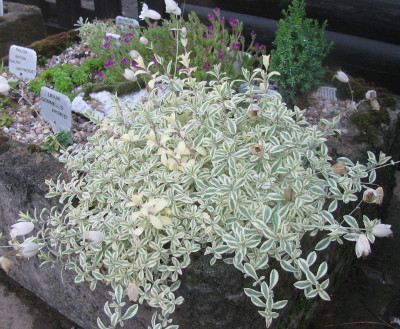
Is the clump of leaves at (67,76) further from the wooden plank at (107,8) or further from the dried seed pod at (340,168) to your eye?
the wooden plank at (107,8)

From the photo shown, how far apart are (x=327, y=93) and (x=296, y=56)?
0.30 meters

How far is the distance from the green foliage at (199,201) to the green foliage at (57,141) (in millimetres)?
265

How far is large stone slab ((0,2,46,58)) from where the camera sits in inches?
141

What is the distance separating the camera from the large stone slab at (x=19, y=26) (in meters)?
3.59

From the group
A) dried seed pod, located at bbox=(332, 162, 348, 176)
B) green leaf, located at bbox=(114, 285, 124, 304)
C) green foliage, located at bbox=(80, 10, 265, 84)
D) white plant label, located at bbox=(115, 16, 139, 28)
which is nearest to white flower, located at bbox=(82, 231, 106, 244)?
green leaf, located at bbox=(114, 285, 124, 304)

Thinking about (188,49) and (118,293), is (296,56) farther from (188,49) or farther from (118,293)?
(118,293)

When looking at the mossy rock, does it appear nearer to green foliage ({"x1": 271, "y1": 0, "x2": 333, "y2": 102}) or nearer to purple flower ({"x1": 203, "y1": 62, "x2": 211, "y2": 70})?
green foliage ({"x1": 271, "y1": 0, "x2": 333, "y2": 102})

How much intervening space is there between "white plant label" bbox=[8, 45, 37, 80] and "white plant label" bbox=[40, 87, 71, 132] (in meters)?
0.49

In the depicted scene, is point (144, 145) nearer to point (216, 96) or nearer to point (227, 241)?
point (216, 96)

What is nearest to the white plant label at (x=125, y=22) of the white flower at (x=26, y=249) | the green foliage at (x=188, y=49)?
the green foliage at (x=188, y=49)

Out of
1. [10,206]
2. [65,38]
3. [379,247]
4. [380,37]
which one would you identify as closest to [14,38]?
[65,38]

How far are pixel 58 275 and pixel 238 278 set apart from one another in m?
0.96

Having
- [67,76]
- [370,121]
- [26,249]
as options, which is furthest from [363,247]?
[67,76]

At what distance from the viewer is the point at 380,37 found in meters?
3.10
